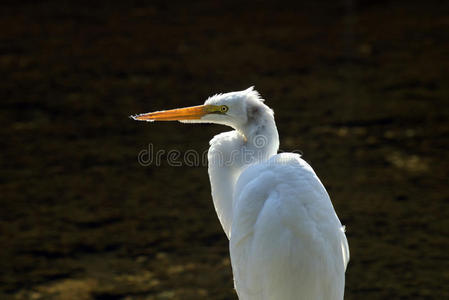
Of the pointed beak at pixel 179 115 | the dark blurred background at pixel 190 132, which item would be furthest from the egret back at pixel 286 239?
the dark blurred background at pixel 190 132

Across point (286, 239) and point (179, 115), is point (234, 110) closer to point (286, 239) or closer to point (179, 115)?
point (179, 115)

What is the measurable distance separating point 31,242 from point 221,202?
5.83ft

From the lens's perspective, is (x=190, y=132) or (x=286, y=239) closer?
(x=286, y=239)

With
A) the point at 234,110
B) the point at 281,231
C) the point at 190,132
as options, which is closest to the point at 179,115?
the point at 234,110

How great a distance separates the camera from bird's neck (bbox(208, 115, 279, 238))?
3133mm

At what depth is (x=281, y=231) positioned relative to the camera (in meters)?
2.64

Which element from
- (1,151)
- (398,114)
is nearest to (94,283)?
(1,151)

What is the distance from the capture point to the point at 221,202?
327cm

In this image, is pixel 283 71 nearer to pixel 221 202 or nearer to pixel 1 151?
pixel 1 151

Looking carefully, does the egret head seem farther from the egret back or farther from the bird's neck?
the egret back

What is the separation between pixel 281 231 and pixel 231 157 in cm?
68

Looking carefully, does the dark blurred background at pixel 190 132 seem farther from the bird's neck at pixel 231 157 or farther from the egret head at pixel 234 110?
the egret head at pixel 234 110

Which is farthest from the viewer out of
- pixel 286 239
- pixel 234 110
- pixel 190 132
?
pixel 190 132

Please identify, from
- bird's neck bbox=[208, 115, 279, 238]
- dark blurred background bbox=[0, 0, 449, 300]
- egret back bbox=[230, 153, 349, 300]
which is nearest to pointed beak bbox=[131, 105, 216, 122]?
bird's neck bbox=[208, 115, 279, 238]
